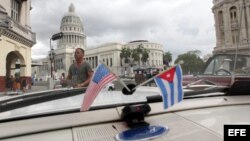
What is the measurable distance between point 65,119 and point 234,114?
108 cm

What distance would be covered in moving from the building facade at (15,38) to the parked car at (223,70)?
11693 mm

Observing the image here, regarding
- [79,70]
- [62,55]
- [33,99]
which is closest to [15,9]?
[62,55]

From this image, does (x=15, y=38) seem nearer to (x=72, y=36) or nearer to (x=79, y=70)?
(x=79, y=70)

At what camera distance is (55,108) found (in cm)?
165

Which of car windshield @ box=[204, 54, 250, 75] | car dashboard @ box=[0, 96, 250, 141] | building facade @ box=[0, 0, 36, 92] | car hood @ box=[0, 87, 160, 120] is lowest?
car dashboard @ box=[0, 96, 250, 141]

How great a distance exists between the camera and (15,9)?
17.1m

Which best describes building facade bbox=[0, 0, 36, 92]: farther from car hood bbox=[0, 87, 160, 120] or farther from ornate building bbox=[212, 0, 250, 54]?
car hood bbox=[0, 87, 160, 120]

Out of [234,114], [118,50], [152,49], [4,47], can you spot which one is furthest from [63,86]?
[152,49]

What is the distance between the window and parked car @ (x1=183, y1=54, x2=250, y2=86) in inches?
630

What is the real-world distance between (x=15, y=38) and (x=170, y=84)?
52.8 ft

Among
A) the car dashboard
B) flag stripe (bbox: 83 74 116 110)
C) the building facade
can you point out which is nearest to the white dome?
the car dashboard

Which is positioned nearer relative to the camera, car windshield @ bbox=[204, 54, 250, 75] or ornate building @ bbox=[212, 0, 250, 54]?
ornate building @ bbox=[212, 0, 250, 54]

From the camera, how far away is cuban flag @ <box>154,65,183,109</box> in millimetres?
1275

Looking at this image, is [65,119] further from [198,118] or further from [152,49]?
[152,49]
